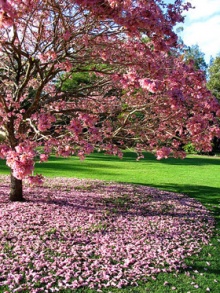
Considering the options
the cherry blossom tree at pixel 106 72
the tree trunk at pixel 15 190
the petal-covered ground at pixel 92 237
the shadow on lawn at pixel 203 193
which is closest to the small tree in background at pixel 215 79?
A: the shadow on lawn at pixel 203 193

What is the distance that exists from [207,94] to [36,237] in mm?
4317

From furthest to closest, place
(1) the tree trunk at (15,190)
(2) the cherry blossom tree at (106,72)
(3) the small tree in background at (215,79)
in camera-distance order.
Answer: (3) the small tree in background at (215,79) < (1) the tree trunk at (15,190) < (2) the cherry blossom tree at (106,72)

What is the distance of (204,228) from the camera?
799 cm

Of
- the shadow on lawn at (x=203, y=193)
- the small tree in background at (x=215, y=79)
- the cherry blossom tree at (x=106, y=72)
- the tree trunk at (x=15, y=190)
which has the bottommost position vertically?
the shadow on lawn at (x=203, y=193)

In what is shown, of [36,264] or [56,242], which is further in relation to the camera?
[56,242]

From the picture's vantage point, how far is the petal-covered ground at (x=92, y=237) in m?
5.00

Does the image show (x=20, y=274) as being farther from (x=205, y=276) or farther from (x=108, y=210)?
(x=108, y=210)

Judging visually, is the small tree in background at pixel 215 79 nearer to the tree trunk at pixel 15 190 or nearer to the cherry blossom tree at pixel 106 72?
the cherry blossom tree at pixel 106 72

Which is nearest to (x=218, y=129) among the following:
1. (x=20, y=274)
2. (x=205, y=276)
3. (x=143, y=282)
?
(x=205, y=276)

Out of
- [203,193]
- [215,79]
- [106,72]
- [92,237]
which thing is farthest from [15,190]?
[215,79]

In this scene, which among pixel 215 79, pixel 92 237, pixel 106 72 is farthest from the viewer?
pixel 215 79

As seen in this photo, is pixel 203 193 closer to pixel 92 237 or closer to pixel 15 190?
pixel 15 190

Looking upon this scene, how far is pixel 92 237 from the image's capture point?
6.67 metres

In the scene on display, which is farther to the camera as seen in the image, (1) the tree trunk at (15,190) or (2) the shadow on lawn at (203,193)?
(2) the shadow on lawn at (203,193)
